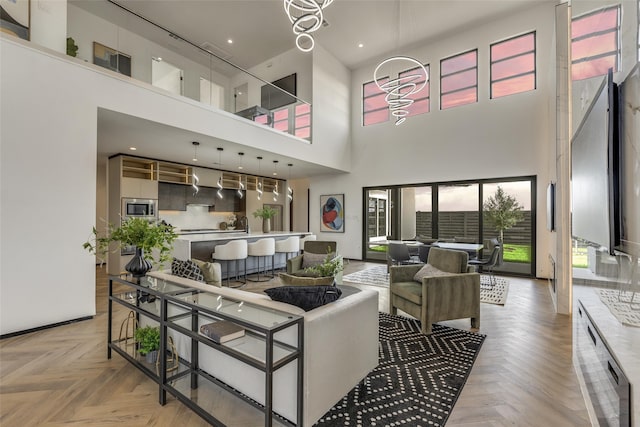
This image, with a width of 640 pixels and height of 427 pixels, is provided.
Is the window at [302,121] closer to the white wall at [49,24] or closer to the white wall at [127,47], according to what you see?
the white wall at [127,47]

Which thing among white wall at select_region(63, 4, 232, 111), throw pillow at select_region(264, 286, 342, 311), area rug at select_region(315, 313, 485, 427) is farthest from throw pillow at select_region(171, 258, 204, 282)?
white wall at select_region(63, 4, 232, 111)

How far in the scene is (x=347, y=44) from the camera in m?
7.83

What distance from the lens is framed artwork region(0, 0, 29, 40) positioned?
11.1ft

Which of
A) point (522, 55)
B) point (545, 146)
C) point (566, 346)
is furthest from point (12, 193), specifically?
point (522, 55)

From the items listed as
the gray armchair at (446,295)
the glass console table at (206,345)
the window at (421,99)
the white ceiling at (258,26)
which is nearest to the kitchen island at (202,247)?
the white ceiling at (258,26)

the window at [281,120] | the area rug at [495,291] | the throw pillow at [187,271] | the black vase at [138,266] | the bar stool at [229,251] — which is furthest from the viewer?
the window at [281,120]

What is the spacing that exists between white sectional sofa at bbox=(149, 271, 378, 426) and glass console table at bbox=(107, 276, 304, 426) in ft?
0.10

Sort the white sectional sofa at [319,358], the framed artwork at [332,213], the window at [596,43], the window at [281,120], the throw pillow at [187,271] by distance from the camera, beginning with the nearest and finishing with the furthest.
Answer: the window at [596,43] < the white sectional sofa at [319,358] < the throw pillow at [187,271] < the window at [281,120] < the framed artwork at [332,213]

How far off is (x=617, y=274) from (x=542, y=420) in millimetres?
1151

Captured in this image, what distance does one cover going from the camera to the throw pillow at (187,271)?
3203 millimetres

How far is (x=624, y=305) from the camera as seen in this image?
4.51 feet

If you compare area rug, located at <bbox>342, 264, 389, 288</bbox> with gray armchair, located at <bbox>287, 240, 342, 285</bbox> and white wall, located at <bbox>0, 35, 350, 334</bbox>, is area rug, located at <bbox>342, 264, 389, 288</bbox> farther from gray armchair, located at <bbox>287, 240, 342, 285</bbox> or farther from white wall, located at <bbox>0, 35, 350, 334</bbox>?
white wall, located at <bbox>0, 35, 350, 334</bbox>

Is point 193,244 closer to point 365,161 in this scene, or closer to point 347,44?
point 365,161

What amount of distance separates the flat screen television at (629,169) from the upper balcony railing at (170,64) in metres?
5.26
